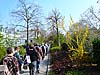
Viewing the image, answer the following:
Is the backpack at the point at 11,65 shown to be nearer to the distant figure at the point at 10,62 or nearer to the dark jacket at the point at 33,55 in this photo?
the distant figure at the point at 10,62

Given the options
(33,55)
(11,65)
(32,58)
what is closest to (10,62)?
(11,65)

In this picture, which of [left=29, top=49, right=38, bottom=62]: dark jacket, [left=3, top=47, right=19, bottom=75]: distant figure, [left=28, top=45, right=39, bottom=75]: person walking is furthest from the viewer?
[left=29, top=49, right=38, bottom=62]: dark jacket

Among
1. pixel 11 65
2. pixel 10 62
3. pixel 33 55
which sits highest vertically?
pixel 33 55

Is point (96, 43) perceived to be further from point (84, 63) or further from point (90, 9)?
point (90, 9)

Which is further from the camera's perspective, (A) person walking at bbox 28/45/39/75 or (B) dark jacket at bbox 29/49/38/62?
(B) dark jacket at bbox 29/49/38/62

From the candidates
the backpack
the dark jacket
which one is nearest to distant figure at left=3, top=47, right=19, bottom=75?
the backpack

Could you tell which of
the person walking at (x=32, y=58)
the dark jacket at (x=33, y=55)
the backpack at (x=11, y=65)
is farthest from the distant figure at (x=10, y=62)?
the dark jacket at (x=33, y=55)

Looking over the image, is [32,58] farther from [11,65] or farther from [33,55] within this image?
[11,65]

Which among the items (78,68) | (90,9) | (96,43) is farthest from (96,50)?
(90,9)

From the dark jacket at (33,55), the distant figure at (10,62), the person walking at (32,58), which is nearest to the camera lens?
the distant figure at (10,62)

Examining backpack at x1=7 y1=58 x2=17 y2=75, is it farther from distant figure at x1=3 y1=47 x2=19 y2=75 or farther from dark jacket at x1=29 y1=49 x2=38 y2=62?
dark jacket at x1=29 y1=49 x2=38 y2=62

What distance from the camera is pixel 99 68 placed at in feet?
63.4

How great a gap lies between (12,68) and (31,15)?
4719 cm

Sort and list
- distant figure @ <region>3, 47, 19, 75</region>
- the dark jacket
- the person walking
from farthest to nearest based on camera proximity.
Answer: the dark jacket < the person walking < distant figure @ <region>3, 47, 19, 75</region>
